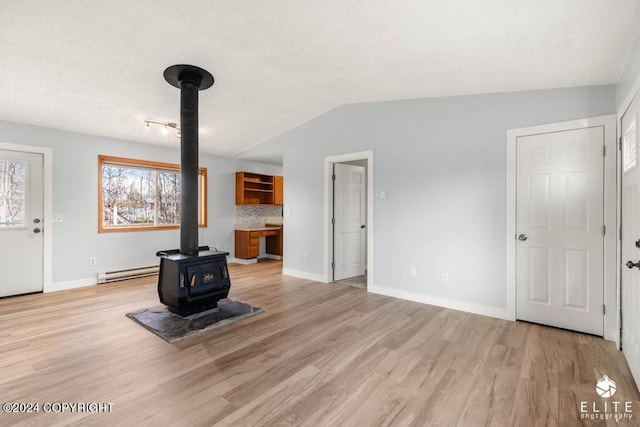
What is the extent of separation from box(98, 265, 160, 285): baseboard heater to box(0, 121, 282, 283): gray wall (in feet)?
0.31

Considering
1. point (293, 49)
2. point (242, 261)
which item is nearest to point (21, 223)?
point (242, 261)

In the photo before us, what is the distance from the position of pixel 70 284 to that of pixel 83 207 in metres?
1.18

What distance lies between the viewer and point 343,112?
4.76 m

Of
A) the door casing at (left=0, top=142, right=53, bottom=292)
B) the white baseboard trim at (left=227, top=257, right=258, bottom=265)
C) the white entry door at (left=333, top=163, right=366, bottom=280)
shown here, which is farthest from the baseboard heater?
the white entry door at (left=333, top=163, right=366, bottom=280)

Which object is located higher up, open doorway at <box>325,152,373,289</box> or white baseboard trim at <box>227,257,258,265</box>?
open doorway at <box>325,152,373,289</box>

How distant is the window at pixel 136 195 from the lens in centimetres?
511

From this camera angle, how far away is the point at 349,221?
17.6ft

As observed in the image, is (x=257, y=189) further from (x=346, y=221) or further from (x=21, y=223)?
(x=21, y=223)

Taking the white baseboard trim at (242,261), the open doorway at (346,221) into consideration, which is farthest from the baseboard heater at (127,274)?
the open doorway at (346,221)

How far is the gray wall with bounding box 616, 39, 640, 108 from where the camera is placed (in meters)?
2.10

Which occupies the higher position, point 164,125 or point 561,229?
point 164,125

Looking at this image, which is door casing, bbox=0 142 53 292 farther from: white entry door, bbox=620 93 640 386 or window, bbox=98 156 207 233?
white entry door, bbox=620 93 640 386

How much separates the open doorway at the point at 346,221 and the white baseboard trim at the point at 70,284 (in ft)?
12.2

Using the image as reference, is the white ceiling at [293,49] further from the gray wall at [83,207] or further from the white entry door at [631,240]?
the white entry door at [631,240]
